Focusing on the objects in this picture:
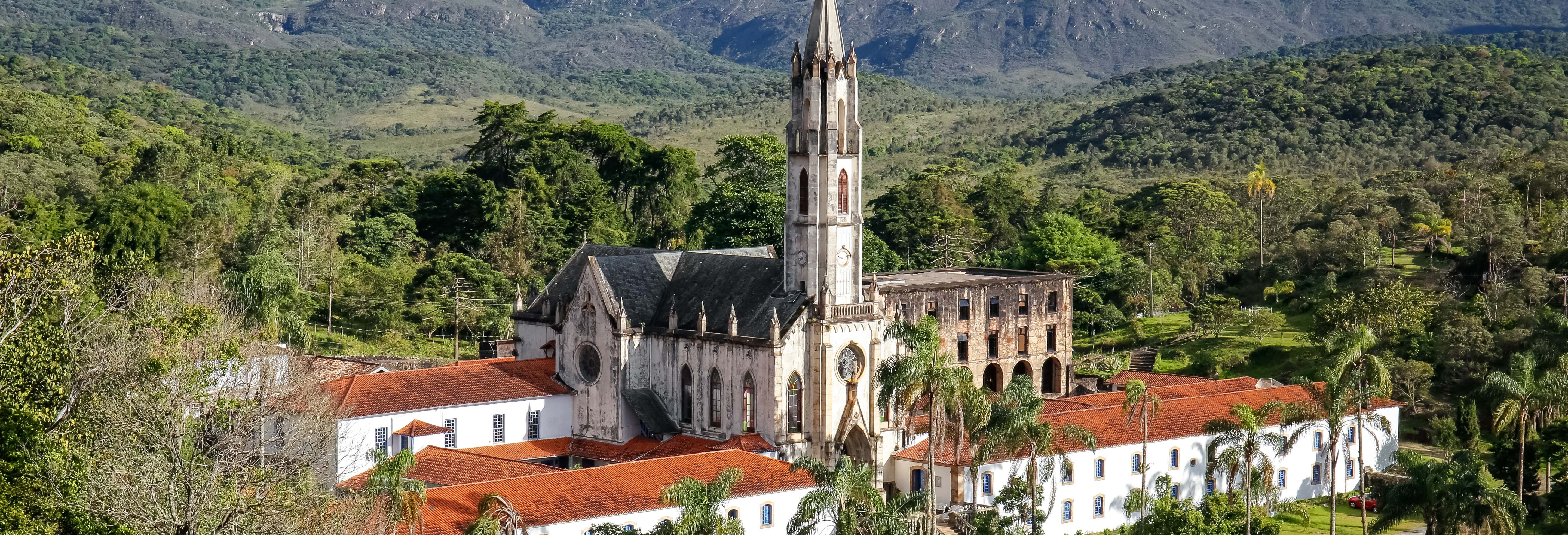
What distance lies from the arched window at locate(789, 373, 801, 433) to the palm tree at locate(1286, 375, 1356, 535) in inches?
574

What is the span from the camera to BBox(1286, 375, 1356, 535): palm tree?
Result: 51562 mm

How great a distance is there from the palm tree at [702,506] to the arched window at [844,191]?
12.4 m

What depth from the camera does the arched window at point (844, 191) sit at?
56.2 meters

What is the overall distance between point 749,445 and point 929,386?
6768 millimetres

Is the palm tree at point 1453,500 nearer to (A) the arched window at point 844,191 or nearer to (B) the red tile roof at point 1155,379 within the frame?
(B) the red tile roof at point 1155,379

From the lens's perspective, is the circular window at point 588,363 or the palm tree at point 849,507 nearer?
the palm tree at point 849,507

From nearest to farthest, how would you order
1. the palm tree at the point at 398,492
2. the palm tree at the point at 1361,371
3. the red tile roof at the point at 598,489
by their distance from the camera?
the palm tree at the point at 398,492 < the red tile roof at the point at 598,489 < the palm tree at the point at 1361,371

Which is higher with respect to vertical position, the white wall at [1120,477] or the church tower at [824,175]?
the church tower at [824,175]

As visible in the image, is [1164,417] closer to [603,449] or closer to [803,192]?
[803,192]

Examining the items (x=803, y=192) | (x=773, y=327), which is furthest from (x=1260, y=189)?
(x=773, y=327)

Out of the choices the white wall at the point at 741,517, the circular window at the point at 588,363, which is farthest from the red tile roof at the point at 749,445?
the circular window at the point at 588,363

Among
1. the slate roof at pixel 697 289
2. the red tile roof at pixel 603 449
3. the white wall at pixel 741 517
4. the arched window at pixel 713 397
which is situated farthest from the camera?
the arched window at pixel 713 397

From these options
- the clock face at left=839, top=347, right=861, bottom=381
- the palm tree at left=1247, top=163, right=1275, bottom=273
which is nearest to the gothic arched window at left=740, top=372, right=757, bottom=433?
the clock face at left=839, top=347, right=861, bottom=381

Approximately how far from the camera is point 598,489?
4772cm
